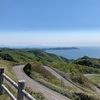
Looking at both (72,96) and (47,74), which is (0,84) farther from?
(47,74)

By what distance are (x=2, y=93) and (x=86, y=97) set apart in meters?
18.6

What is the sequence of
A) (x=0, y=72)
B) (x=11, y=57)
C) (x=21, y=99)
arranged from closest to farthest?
(x=21, y=99), (x=0, y=72), (x=11, y=57)

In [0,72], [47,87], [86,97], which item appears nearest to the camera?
[0,72]

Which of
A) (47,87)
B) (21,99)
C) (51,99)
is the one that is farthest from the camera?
(47,87)

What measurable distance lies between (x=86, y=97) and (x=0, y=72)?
19.1 metres

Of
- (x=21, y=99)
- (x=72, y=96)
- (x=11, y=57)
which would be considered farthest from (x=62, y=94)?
(x=11, y=57)

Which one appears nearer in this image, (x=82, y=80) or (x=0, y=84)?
(x=0, y=84)

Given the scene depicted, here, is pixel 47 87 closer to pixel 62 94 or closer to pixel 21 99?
pixel 62 94

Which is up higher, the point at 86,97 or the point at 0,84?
the point at 0,84

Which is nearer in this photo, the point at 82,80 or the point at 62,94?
the point at 62,94

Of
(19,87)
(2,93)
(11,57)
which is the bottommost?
(11,57)

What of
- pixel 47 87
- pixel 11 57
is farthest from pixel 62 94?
pixel 11 57

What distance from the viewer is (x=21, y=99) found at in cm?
790

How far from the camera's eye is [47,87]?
112 feet
